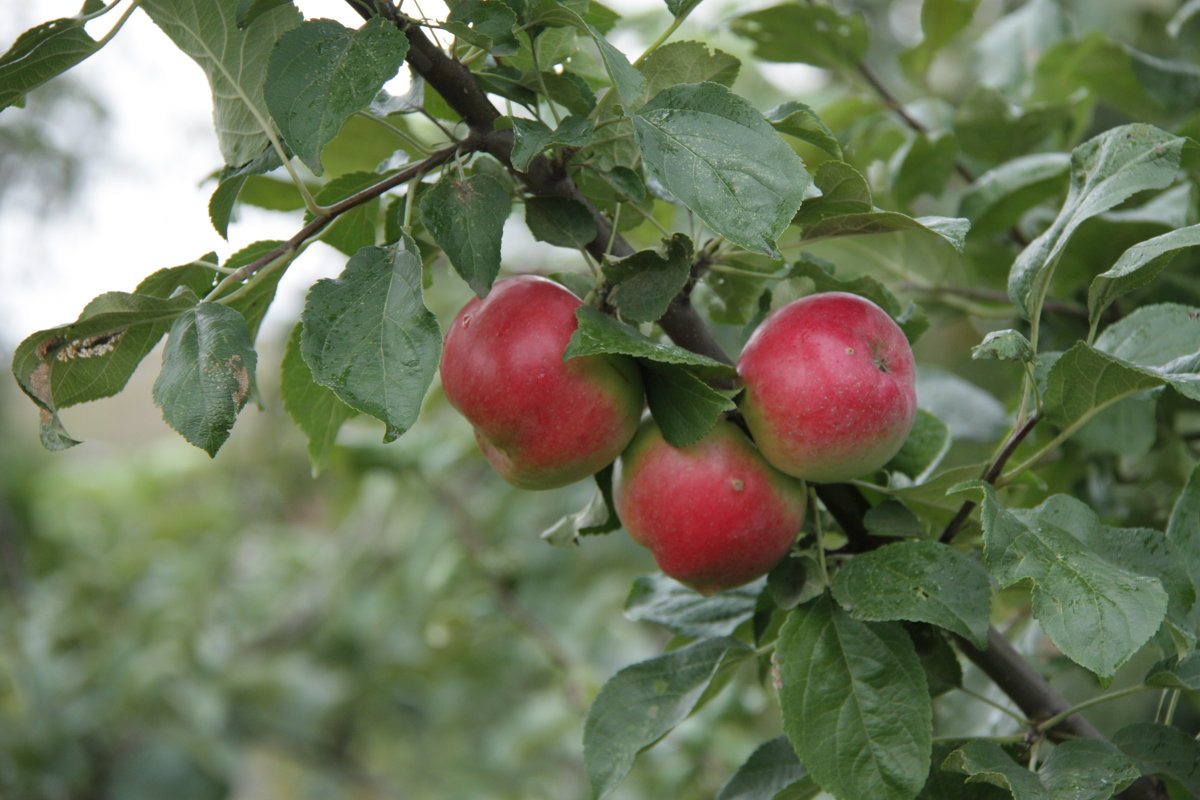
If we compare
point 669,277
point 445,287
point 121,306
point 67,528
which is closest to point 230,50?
point 121,306

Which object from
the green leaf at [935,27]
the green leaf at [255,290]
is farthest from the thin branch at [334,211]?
the green leaf at [935,27]

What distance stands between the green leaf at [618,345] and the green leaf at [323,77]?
129 millimetres

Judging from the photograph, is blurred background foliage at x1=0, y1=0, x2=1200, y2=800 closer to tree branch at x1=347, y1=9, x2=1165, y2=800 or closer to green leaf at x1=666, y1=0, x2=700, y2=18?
tree branch at x1=347, y1=9, x2=1165, y2=800

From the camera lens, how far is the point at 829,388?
477mm

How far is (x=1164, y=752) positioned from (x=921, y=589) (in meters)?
0.16

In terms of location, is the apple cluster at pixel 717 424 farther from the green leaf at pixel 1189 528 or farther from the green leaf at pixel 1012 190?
the green leaf at pixel 1012 190

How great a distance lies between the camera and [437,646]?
57.3 inches

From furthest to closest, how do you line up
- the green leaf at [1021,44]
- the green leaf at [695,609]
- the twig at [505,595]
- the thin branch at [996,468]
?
the twig at [505,595] → the green leaf at [1021,44] → the green leaf at [695,609] → the thin branch at [996,468]

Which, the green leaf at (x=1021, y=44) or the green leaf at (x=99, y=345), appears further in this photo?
the green leaf at (x=1021, y=44)

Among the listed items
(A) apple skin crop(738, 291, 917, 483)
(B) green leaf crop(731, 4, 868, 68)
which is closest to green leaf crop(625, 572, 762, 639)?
(A) apple skin crop(738, 291, 917, 483)

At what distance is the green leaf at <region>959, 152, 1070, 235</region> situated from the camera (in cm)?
71

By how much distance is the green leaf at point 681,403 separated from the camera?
457mm

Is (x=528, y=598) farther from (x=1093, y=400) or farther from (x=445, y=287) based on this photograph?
(x=1093, y=400)

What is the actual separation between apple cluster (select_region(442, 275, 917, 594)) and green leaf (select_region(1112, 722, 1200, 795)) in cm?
19
